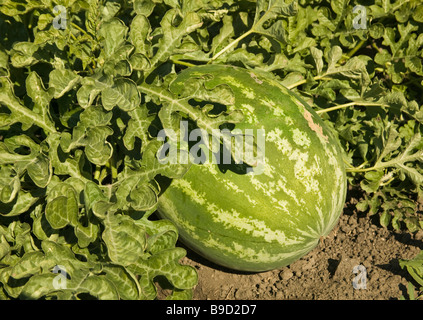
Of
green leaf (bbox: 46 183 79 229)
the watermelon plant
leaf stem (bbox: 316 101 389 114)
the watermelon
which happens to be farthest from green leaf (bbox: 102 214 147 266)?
leaf stem (bbox: 316 101 389 114)

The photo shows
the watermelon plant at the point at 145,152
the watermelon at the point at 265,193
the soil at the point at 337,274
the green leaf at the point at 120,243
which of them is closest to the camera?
the green leaf at the point at 120,243

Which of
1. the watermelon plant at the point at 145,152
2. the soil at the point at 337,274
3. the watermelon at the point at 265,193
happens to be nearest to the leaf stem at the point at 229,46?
the watermelon plant at the point at 145,152

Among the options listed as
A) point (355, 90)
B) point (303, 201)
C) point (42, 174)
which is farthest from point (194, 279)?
point (355, 90)

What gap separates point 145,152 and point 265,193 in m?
0.64

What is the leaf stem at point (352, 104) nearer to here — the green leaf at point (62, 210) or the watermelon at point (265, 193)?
the watermelon at point (265, 193)

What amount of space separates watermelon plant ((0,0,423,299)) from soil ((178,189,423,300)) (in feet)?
0.64

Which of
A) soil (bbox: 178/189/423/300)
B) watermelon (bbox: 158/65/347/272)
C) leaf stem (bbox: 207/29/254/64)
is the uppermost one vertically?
leaf stem (bbox: 207/29/254/64)

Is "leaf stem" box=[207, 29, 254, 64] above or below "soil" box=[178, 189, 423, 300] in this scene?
above

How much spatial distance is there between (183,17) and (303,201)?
1.18 meters

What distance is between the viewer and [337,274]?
10.3 ft

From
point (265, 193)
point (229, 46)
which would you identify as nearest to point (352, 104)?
point (229, 46)

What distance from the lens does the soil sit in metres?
3.07

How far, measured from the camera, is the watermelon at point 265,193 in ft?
8.50

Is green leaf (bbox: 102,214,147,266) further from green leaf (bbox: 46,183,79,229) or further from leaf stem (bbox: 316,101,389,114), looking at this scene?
leaf stem (bbox: 316,101,389,114)
